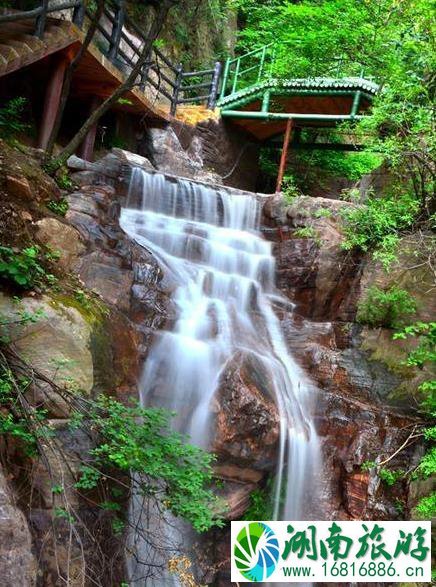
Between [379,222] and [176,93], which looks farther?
[176,93]

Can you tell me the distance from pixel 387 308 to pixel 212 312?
2800mm

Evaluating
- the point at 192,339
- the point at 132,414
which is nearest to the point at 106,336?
the point at 132,414

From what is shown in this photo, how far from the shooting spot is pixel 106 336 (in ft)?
16.9

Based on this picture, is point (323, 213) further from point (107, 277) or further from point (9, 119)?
point (9, 119)

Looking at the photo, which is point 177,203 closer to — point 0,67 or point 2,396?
point 0,67

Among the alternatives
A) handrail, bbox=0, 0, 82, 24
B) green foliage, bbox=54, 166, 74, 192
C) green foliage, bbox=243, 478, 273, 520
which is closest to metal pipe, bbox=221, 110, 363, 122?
handrail, bbox=0, 0, 82, 24

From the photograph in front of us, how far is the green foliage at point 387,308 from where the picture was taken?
8.36m

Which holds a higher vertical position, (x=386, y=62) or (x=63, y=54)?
(x=386, y=62)

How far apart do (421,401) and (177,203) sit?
5769 millimetres

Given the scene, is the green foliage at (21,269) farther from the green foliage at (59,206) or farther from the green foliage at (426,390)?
the green foliage at (426,390)

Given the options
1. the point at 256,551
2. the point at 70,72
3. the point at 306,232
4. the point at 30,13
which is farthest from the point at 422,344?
the point at 30,13

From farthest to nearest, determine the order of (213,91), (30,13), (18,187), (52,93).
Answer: (213,91), (52,93), (30,13), (18,187)

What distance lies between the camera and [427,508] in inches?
239

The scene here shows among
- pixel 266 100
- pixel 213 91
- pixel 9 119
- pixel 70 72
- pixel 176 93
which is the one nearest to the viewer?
pixel 70 72
